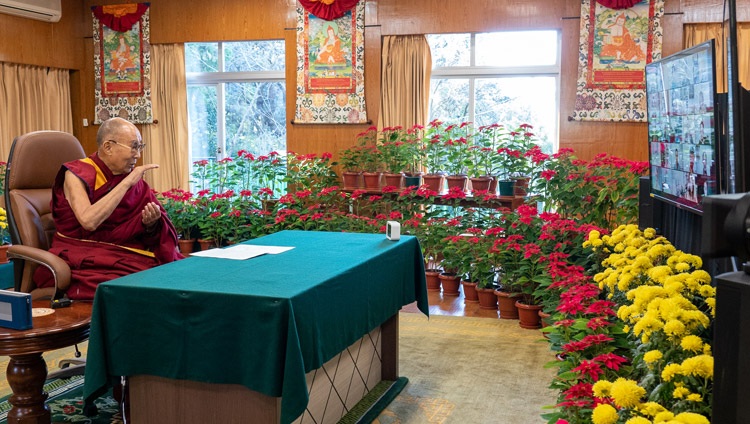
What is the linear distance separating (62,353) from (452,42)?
4892mm

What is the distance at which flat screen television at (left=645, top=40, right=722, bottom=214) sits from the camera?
2459mm

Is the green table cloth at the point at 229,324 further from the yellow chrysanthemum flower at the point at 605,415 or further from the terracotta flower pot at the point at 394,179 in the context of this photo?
the terracotta flower pot at the point at 394,179

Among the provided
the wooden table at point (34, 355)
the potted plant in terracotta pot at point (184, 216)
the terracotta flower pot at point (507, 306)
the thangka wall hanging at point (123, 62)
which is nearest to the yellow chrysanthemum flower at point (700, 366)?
the wooden table at point (34, 355)

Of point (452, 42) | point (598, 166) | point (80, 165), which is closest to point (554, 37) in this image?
point (452, 42)

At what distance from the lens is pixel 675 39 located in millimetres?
6484

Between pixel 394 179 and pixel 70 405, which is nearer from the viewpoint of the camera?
pixel 70 405

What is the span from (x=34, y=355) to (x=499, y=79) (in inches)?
220

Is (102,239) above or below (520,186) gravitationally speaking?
below

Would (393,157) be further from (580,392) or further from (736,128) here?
(580,392)

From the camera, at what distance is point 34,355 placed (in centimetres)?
266

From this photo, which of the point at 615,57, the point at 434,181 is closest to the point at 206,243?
the point at 434,181

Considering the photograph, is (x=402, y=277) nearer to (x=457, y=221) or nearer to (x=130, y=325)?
(x=130, y=325)

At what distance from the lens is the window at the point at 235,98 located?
7.98 meters

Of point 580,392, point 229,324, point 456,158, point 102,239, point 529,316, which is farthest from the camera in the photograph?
point 456,158
